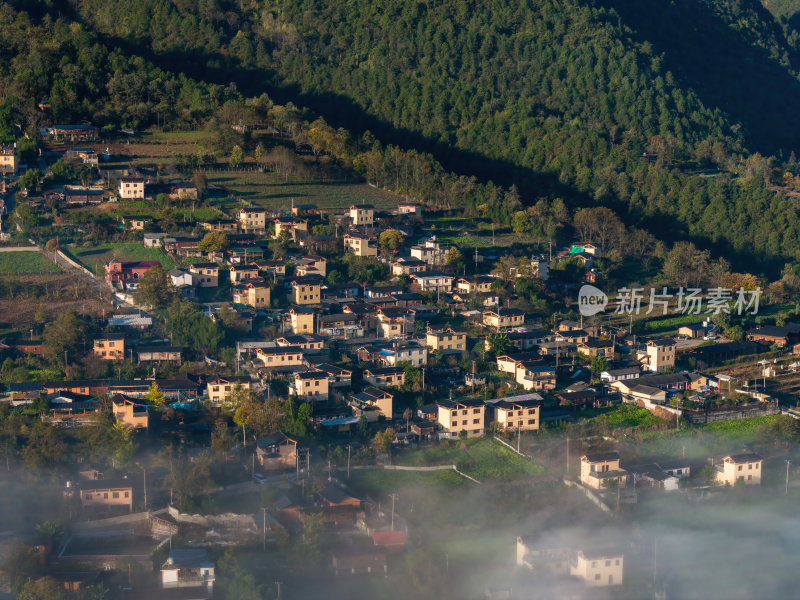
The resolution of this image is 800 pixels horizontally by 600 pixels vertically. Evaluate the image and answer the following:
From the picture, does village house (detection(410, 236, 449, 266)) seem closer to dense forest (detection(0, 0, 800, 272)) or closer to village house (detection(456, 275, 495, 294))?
village house (detection(456, 275, 495, 294))

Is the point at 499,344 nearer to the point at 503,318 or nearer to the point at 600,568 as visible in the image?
the point at 503,318

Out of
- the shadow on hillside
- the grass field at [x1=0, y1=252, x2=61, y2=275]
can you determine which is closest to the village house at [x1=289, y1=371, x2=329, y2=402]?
the grass field at [x1=0, y1=252, x2=61, y2=275]

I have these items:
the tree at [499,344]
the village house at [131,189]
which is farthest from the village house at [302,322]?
the village house at [131,189]

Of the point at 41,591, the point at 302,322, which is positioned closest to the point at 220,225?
the point at 302,322

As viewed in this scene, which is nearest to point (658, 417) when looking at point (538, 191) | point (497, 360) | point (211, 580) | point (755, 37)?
point (497, 360)

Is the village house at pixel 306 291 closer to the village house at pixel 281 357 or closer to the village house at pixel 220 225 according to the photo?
the village house at pixel 281 357
